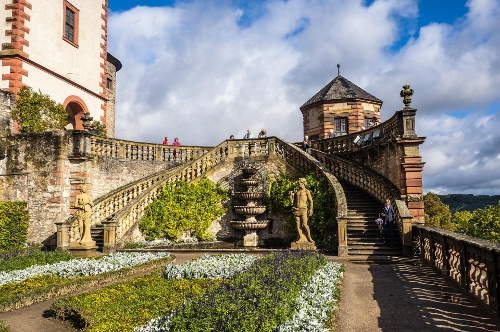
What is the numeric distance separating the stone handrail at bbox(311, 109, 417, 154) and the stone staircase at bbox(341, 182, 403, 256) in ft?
8.29

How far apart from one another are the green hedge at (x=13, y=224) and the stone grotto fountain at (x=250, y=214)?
30.3 feet

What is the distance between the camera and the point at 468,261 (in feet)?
26.4

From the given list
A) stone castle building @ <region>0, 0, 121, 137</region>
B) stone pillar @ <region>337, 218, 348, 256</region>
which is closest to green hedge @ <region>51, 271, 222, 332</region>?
stone pillar @ <region>337, 218, 348, 256</region>

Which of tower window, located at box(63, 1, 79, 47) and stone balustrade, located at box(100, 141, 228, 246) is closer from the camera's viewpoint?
stone balustrade, located at box(100, 141, 228, 246)

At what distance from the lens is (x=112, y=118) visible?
34.2 metres

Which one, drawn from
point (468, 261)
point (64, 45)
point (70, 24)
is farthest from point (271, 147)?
point (70, 24)

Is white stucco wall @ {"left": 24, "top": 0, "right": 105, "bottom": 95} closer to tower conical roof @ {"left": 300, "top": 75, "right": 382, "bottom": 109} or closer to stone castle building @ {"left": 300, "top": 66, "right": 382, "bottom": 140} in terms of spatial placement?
stone castle building @ {"left": 300, "top": 66, "right": 382, "bottom": 140}

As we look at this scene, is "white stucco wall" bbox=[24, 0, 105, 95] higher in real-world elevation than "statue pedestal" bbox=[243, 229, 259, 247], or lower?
higher

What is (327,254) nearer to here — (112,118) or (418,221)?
(418,221)

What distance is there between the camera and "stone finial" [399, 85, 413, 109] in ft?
50.1

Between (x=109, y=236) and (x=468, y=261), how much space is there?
12471mm

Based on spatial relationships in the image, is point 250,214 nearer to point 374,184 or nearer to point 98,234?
point 374,184

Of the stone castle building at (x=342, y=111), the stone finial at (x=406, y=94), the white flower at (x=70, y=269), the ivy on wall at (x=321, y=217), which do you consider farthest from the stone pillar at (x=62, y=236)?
the stone castle building at (x=342, y=111)

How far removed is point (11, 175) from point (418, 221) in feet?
57.5
